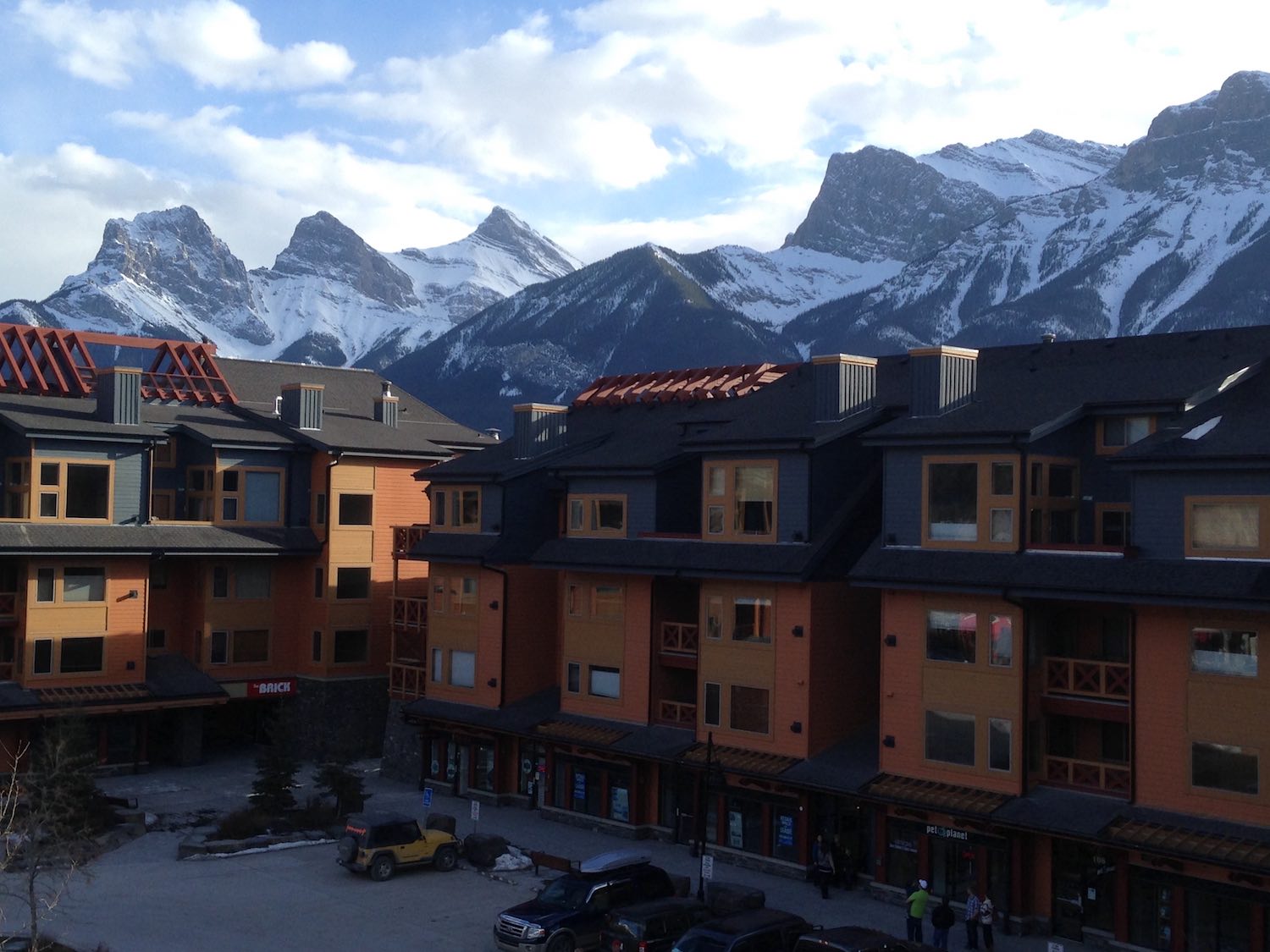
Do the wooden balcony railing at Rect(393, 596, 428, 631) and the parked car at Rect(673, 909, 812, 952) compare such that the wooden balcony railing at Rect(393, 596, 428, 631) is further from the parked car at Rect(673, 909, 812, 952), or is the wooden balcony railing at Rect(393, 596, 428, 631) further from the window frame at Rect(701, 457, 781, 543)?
the parked car at Rect(673, 909, 812, 952)

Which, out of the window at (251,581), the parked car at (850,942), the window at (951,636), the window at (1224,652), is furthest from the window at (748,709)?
the window at (251,581)

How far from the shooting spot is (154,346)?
205 feet

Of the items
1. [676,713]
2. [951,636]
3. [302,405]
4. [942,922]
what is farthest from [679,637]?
[302,405]

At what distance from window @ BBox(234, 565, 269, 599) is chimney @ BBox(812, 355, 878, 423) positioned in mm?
29280

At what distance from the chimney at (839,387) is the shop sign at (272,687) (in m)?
29.2

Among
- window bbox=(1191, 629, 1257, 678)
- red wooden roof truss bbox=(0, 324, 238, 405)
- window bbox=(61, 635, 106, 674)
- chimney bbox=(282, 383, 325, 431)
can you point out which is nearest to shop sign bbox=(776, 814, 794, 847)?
window bbox=(1191, 629, 1257, 678)

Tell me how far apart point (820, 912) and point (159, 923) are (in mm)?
17182

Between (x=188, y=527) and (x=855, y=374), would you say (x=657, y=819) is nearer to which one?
(x=855, y=374)

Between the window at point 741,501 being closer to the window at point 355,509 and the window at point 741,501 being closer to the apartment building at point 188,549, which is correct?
the apartment building at point 188,549

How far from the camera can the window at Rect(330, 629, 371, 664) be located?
57.3 metres

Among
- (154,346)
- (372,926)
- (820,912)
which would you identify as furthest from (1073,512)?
(154,346)

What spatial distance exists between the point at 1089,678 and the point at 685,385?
24.3 metres

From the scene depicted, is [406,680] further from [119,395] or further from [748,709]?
[748,709]

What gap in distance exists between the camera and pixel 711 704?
1576 inches
